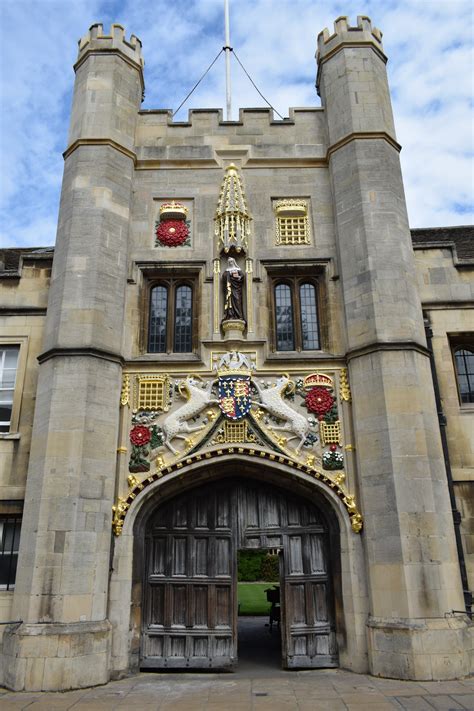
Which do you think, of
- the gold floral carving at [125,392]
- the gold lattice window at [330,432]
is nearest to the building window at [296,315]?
the gold lattice window at [330,432]

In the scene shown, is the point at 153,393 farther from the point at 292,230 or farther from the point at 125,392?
the point at 292,230

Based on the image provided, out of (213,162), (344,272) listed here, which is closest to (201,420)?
(344,272)

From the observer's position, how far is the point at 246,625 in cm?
1706

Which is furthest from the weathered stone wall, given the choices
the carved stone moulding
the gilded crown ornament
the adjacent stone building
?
the carved stone moulding

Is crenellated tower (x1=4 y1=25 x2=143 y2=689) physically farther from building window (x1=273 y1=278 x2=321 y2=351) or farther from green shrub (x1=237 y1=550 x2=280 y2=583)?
green shrub (x1=237 y1=550 x2=280 y2=583)

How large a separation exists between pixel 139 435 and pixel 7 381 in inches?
142

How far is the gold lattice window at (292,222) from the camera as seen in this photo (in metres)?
13.3

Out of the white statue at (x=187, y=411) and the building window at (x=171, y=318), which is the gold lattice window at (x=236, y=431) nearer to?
the white statue at (x=187, y=411)

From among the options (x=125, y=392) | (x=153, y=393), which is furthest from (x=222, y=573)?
(x=125, y=392)

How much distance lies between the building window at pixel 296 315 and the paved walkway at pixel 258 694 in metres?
6.44

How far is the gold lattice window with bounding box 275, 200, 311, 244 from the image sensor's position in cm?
1329

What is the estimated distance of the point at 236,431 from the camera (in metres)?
11.3

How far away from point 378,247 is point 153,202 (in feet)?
18.3

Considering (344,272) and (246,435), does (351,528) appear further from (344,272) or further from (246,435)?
(344,272)
